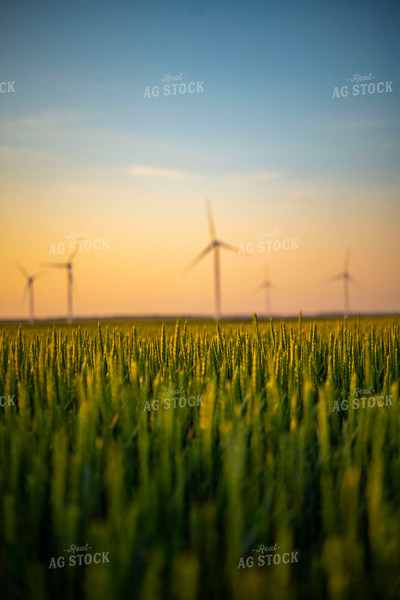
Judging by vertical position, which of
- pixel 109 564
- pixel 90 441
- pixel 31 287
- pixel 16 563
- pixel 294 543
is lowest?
pixel 294 543

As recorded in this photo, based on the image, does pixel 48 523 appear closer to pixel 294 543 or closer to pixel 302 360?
pixel 294 543

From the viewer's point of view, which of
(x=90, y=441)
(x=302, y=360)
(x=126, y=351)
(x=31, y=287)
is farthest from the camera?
(x=31, y=287)

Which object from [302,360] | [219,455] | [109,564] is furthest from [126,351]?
[109,564]

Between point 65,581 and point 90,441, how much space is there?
0.91 metres

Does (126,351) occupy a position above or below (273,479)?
above

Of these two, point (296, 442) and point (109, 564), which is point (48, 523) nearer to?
point (109, 564)

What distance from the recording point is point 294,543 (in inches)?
132

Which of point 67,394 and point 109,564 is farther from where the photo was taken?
point 67,394

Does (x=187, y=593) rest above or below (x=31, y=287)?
below

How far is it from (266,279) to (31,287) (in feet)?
63.5

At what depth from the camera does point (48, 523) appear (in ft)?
10.7

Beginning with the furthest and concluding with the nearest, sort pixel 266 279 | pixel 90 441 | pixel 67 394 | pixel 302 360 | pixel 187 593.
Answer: pixel 266 279 → pixel 302 360 → pixel 67 394 → pixel 90 441 → pixel 187 593

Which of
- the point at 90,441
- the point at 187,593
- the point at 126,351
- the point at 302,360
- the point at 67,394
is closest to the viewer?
the point at 187,593

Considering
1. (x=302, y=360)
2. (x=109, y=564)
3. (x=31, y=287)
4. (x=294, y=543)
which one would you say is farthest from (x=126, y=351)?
(x=31, y=287)
